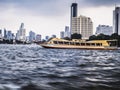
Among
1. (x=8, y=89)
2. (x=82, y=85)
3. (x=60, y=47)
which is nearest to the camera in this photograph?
(x=8, y=89)

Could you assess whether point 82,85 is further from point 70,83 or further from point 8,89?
point 8,89

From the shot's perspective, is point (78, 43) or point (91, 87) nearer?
point (91, 87)

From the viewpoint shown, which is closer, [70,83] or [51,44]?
[70,83]

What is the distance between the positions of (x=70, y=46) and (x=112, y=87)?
117 m

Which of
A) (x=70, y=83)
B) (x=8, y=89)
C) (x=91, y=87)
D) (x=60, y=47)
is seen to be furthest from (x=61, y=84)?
(x=60, y=47)

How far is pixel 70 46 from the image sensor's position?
131 meters

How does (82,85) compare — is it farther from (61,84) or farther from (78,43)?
(78,43)

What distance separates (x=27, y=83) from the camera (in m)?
15.1

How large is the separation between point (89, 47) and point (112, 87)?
377 ft

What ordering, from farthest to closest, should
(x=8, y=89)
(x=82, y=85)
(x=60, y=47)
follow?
(x=60, y=47), (x=82, y=85), (x=8, y=89)

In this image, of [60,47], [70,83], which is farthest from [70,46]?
[70,83]

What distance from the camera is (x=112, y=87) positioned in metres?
14.1

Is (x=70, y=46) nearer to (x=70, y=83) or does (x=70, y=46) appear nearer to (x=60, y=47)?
(x=60, y=47)

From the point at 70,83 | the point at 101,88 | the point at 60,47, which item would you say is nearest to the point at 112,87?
the point at 101,88
